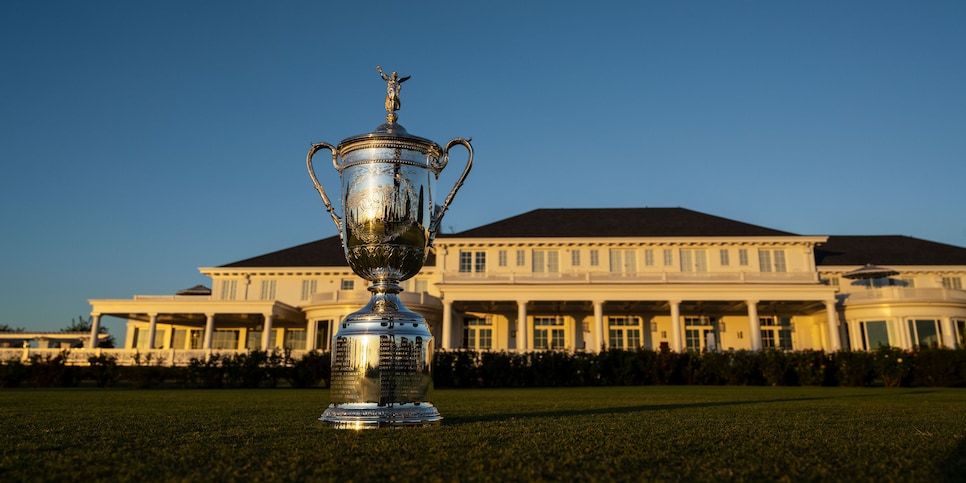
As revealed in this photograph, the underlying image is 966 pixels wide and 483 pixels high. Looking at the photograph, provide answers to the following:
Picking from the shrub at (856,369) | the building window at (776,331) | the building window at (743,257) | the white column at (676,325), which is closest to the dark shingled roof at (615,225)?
the building window at (743,257)

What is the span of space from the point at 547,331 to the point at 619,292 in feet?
20.1

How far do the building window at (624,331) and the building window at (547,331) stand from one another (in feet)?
9.47

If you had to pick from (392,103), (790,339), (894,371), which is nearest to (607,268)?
(790,339)

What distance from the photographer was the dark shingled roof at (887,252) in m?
38.5

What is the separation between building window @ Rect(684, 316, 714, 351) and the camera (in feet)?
119

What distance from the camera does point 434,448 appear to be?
3.45 metres

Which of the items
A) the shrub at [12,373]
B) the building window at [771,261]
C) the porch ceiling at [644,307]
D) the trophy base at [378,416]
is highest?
the building window at [771,261]

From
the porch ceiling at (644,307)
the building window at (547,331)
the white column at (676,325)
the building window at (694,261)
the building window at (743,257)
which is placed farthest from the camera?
the building window at (547,331)

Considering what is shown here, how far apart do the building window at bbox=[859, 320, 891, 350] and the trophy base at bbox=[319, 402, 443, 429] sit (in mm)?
34995

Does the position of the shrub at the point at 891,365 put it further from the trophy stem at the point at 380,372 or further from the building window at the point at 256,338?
the building window at the point at 256,338

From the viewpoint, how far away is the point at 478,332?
122 feet

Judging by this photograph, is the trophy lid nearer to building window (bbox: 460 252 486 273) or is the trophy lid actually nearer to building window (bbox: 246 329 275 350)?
building window (bbox: 460 252 486 273)

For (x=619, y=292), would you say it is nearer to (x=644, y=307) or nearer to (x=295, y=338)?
(x=644, y=307)

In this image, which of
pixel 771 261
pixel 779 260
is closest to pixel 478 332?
pixel 771 261
